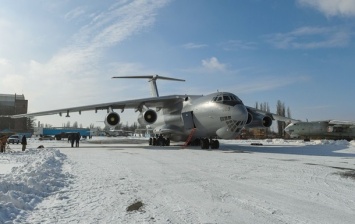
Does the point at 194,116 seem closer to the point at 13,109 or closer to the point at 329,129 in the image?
the point at 329,129

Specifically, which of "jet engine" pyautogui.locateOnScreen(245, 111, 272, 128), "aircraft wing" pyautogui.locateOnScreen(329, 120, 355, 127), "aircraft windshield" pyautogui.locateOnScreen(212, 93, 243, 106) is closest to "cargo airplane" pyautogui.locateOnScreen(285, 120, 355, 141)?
"aircraft wing" pyautogui.locateOnScreen(329, 120, 355, 127)

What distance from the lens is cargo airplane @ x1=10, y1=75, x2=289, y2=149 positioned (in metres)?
16.9

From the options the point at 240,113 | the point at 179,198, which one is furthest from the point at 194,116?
the point at 179,198

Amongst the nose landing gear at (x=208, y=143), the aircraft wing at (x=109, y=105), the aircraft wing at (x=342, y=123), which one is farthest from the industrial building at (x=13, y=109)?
the nose landing gear at (x=208, y=143)

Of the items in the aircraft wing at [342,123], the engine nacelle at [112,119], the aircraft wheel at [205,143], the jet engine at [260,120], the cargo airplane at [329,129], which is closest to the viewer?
the aircraft wheel at [205,143]

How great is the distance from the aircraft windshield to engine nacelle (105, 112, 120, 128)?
7690 mm

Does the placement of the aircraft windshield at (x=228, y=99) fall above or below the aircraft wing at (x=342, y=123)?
above

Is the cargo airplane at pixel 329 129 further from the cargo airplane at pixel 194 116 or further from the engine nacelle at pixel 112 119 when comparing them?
the engine nacelle at pixel 112 119

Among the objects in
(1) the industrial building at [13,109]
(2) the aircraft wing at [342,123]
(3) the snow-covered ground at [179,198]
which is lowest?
(3) the snow-covered ground at [179,198]

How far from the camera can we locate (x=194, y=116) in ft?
64.6

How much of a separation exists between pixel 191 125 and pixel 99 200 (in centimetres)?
1520

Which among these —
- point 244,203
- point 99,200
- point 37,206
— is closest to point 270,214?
point 244,203

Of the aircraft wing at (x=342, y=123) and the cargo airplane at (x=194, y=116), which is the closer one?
the cargo airplane at (x=194, y=116)

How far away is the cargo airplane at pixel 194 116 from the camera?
16859 mm
